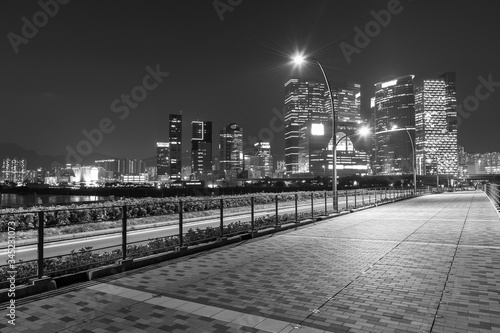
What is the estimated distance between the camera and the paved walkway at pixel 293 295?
4.64 m

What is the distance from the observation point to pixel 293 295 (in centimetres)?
580

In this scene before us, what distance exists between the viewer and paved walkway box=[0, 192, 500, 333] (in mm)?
4645

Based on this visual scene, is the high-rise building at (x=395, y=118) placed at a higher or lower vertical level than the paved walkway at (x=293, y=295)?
higher

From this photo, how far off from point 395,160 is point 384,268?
19399 cm

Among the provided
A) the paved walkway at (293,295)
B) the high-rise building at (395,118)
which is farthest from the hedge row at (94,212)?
the high-rise building at (395,118)

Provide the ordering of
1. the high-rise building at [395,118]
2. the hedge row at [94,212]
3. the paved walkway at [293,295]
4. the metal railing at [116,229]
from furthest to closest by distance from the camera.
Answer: the high-rise building at [395,118] < the hedge row at [94,212] < the metal railing at [116,229] < the paved walkway at [293,295]

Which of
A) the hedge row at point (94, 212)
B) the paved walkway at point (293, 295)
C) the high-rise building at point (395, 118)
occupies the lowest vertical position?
the paved walkway at point (293, 295)

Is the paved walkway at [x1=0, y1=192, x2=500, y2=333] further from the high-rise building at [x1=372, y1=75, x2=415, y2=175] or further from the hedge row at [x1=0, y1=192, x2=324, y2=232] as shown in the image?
the high-rise building at [x1=372, y1=75, x2=415, y2=175]

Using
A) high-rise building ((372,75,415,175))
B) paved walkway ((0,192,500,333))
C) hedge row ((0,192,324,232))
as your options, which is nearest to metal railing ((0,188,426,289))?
hedge row ((0,192,324,232))

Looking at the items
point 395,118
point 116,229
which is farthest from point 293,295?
point 395,118

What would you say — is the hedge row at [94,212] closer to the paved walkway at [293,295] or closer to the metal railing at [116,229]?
the metal railing at [116,229]

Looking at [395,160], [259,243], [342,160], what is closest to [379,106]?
[395,160]

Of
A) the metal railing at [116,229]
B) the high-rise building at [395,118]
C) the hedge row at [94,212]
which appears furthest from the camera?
the high-rise building at [395,118]

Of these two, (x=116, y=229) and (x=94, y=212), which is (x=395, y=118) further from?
(x=116, y=229)
